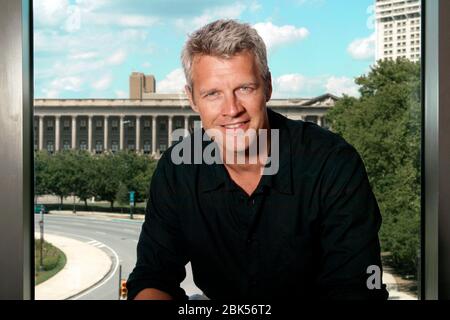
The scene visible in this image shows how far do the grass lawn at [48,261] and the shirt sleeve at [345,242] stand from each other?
2.41 ft

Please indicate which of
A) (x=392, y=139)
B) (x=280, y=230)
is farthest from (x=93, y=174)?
(x=392, y=139)

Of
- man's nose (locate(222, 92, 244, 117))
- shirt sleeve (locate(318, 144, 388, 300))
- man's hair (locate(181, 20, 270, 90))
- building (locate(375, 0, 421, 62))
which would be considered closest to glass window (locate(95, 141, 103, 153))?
man's hair (locate(181, 20, 270, 90))

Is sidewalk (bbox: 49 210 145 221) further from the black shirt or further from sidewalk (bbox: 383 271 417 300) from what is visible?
sidewalk (bbox: 383 271 417 300)

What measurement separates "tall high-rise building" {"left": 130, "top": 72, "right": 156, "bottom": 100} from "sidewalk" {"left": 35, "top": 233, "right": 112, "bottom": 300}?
0.46 metres

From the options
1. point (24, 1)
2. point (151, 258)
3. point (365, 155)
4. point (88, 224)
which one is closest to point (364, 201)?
point (365, 155)

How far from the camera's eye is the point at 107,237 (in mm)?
1553

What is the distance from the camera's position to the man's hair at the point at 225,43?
4.42ft

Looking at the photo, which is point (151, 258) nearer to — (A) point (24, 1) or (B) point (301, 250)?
(B) point (301, 250)

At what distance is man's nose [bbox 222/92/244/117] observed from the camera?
1325 millimetres

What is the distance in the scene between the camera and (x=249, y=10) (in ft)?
4.83

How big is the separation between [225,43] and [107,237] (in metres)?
0.65

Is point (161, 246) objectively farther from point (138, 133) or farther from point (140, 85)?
point (140, 85)
